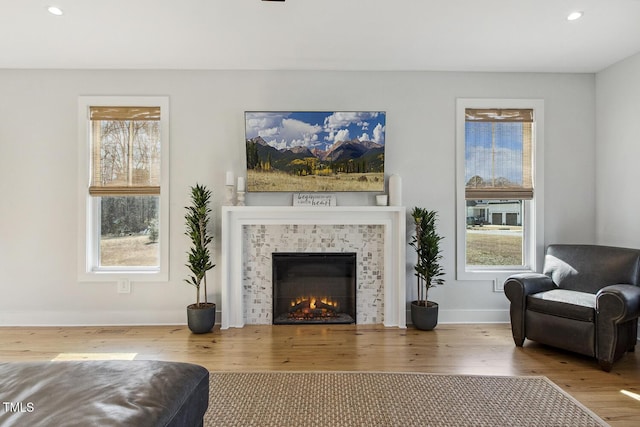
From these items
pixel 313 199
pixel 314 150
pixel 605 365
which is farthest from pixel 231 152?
pixel 605 365

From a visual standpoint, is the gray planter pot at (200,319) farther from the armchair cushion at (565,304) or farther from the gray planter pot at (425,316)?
the armchair cushion at (565,304)

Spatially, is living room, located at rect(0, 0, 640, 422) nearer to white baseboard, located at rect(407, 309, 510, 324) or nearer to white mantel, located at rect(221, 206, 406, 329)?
white baseboard, located at rect(407, 309, 510, 324)

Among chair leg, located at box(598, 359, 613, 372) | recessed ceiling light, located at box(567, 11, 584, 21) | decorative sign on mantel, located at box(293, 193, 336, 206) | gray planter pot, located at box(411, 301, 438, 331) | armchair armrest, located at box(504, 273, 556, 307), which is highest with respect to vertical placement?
recessed ceiling light, located at box(567, 11, 584, 21)

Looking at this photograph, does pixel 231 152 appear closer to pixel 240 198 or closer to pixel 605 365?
pixel 240 198

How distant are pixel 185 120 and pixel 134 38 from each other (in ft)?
2.85

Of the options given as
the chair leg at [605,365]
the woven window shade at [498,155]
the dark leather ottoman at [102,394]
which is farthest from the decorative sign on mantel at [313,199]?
the chair leg at [605,365]

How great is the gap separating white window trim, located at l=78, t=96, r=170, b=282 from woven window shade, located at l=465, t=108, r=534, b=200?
3211 mm

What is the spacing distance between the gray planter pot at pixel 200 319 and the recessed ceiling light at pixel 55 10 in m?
2.63

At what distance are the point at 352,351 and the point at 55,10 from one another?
138 inches

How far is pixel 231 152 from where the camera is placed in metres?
3.62

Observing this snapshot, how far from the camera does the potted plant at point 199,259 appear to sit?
328 cm

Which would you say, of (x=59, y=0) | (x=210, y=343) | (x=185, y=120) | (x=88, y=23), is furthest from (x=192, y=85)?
(x=210, y=343)

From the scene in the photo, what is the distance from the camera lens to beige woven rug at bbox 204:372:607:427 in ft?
6.37

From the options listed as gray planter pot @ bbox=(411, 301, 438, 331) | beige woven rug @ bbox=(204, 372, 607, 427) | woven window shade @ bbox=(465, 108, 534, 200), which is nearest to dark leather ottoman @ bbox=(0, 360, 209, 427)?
beige woven rug @ bbox=(204, 372, 607, 427)
